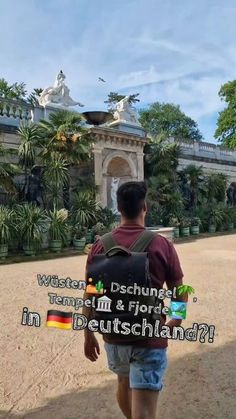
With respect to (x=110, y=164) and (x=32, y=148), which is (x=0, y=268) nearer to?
(x=32, y=148)

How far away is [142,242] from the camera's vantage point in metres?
1.76

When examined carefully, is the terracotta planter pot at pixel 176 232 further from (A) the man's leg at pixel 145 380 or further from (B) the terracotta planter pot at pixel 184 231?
(A) the man's leg at pixel 145 380

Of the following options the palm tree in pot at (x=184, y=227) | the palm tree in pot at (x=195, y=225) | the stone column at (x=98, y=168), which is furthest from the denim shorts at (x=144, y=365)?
the palm tree in pot at (x=195, y=225)

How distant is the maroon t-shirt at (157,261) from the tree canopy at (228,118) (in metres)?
25.2

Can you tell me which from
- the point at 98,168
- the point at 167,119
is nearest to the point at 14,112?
the point at 98,168

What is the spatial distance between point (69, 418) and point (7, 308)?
2.76 m

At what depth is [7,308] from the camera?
4.92m

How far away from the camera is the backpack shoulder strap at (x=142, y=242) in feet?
5.69

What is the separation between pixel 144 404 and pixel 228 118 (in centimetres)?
2675

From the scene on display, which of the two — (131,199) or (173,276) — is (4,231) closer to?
(131,199)

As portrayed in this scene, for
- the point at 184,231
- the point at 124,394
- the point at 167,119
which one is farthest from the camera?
the point at 167,119

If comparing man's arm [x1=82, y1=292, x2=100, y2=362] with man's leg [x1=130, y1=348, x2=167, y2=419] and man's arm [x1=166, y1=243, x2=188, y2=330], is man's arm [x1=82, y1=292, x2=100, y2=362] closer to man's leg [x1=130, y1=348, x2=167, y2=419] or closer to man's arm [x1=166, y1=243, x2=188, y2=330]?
man's leg [x1=130, y1=348, x2=167, y2=419]

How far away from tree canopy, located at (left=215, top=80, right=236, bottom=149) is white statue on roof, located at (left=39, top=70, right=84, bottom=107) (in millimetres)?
15100

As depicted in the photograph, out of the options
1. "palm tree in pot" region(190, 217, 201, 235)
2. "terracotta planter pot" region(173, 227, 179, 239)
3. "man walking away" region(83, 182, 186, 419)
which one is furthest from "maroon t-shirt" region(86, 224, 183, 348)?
"palm tree in pot" region(190, 217, 201, 235)
